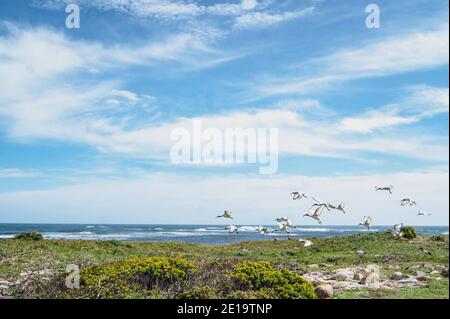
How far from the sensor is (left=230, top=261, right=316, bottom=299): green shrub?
12977mm

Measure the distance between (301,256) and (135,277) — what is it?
19.5m

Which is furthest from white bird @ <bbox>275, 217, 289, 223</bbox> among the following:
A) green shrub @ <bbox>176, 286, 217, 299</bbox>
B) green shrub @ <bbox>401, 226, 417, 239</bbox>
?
green shrub @ <bbox>401, 226, 417, 239</bbox>

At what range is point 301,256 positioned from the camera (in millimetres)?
32375

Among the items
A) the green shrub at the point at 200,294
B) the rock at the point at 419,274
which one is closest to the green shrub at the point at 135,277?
the green shrub at the point at 200,294

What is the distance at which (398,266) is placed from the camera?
2317 cm

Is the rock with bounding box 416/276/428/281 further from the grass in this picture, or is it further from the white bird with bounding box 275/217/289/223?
the white bird with bounding box 275/217/289/223

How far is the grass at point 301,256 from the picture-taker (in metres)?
18.8

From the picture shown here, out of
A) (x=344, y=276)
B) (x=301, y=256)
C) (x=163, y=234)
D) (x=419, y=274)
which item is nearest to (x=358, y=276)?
(x=344, y=276)

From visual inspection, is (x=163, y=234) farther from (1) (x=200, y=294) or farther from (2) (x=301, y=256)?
(1) (x=200, y=294)

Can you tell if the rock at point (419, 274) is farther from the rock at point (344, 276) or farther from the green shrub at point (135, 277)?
the green shrub at point (135, 277)

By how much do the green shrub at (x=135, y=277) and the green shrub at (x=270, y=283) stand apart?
6.44 ft
